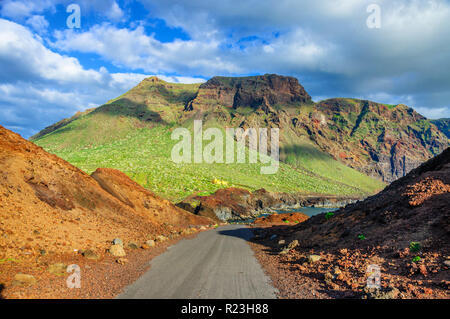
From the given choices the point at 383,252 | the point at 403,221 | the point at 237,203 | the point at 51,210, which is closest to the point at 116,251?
the point at 51,210

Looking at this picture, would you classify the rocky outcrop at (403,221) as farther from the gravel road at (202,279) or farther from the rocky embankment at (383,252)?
the gravel road at (202,279)

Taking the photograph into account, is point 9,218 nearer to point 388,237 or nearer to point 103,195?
point 103,195

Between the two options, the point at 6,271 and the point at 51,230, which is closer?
the point at 6,271

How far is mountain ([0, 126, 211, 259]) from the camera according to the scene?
12.3m

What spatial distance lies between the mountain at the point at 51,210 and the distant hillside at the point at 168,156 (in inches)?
2013

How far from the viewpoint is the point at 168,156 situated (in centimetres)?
12675

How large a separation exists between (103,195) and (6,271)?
13600 mm

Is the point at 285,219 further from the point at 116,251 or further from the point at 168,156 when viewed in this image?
the point at 168,156

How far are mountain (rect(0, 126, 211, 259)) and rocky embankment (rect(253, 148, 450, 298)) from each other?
10.6 m

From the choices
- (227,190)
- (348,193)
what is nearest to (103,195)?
(227,190)

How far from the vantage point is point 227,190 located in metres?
71.8

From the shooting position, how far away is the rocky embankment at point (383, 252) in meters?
8.34

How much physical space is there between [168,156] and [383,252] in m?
121

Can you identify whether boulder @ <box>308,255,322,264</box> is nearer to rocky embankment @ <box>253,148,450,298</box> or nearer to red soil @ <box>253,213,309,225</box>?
rocky embankment @ <box>253,148,450,298</box>
